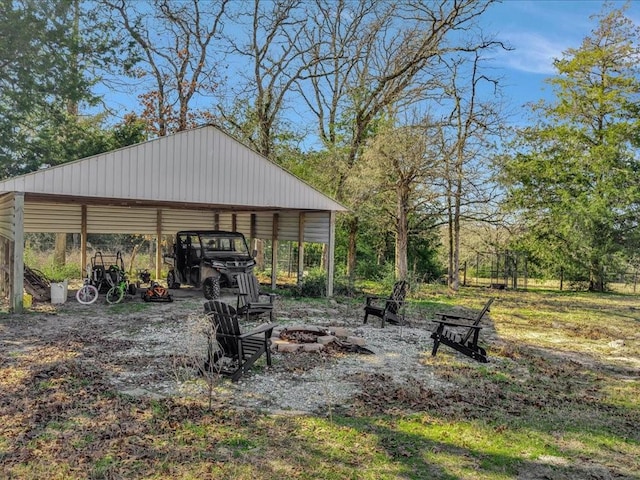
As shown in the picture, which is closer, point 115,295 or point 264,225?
point 115,295

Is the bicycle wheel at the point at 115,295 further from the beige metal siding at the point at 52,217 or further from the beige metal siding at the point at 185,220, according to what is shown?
the beige metal siding at the point at 185,220

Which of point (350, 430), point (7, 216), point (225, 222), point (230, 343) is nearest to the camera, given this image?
point (350, 430)

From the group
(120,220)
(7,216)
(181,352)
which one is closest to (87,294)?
(7,216)

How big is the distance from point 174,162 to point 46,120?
10.0 metres

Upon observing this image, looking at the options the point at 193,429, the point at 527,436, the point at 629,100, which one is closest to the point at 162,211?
the point at 193,429

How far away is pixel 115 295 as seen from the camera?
10852 mm

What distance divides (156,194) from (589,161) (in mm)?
17915

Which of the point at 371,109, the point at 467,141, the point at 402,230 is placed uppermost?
the point at 371,109

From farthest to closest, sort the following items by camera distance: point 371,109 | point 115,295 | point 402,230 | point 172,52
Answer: point 172,52 < point 371,109 < point 402,230 < point 115,295

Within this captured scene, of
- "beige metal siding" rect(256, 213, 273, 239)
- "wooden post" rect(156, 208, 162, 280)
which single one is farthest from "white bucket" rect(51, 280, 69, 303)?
"beige metal siding" rect(256, 213, 273, 239)

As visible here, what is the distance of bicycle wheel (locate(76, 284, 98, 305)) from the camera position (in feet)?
34.8

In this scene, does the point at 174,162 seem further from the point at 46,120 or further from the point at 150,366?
the point at 46,120

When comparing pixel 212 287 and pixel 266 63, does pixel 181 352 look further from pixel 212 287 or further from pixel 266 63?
pixel 266 63

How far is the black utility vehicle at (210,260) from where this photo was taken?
11742 mm
